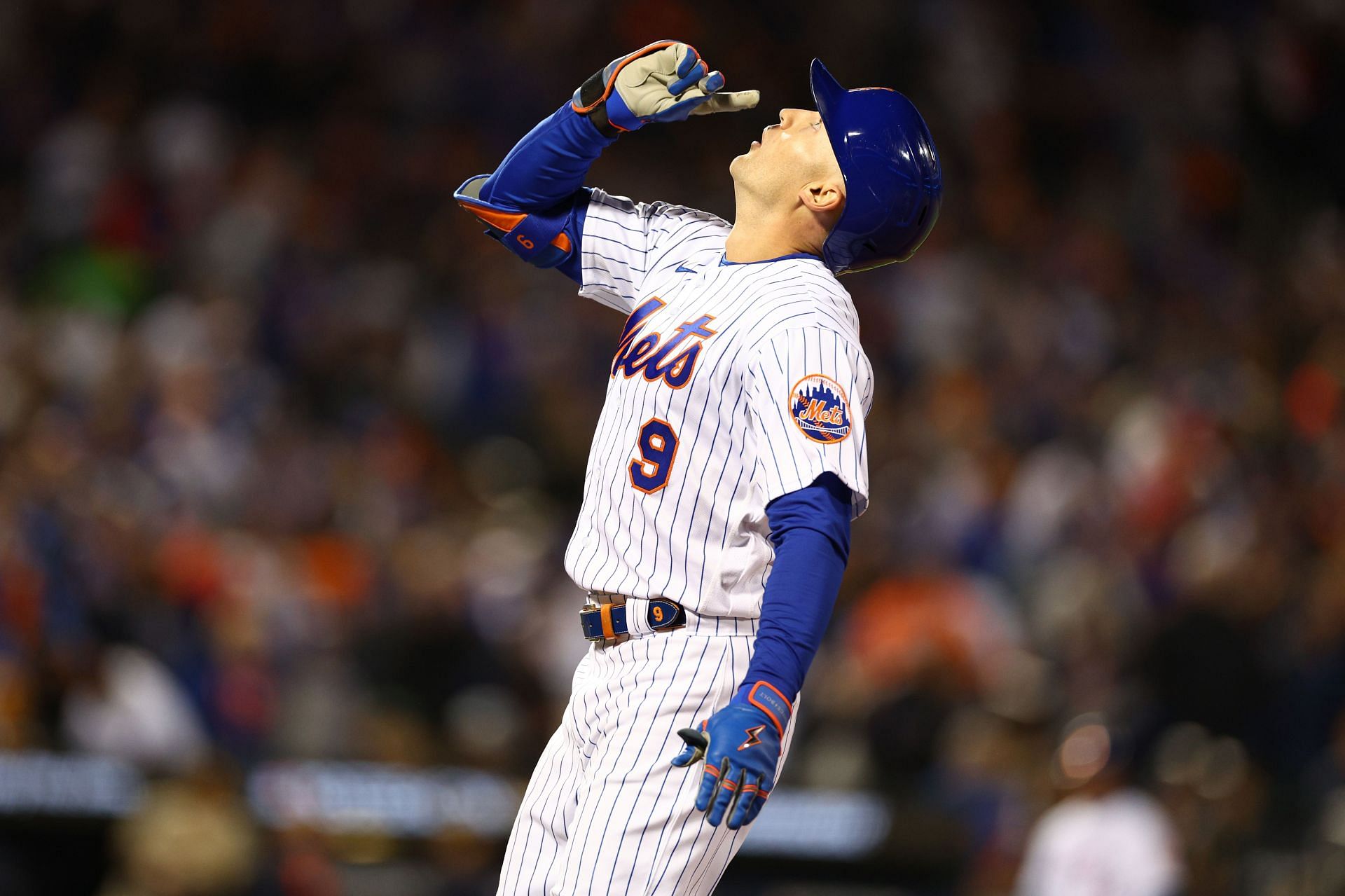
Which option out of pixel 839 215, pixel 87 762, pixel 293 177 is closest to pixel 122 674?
pixel 87 762

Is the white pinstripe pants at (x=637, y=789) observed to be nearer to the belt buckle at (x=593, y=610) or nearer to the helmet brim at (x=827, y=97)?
the belt buckle at (x=593, y=610)

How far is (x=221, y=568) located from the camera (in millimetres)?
7633

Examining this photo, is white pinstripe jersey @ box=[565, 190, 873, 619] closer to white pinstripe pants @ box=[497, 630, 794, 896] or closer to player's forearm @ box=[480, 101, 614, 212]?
white pinstripe pants @ box=[497, 630, 794, 896]

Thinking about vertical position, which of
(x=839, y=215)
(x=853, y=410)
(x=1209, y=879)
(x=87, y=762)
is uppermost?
(x=839, y=215)

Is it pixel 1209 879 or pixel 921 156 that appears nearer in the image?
pixel 921 156

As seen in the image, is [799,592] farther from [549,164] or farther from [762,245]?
[549,164]

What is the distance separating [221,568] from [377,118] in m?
3.83

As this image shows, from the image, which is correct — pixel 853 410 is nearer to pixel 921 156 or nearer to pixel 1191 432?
pixel 921 156

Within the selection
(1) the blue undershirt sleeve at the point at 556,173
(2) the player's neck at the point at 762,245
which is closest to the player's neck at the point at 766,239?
(2) the player's neck at the point at 762,245

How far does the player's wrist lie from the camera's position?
8.47ft

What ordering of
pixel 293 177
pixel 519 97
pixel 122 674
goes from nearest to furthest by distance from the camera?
pixel 122 674
pixel 293 177
pixel 519 97

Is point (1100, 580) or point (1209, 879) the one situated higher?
point (1100, 580)

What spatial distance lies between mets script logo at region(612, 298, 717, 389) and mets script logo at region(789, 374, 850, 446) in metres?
0.25

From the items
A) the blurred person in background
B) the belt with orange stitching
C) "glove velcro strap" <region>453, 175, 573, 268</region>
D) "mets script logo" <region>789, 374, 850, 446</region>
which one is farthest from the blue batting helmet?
the blurred person in background
